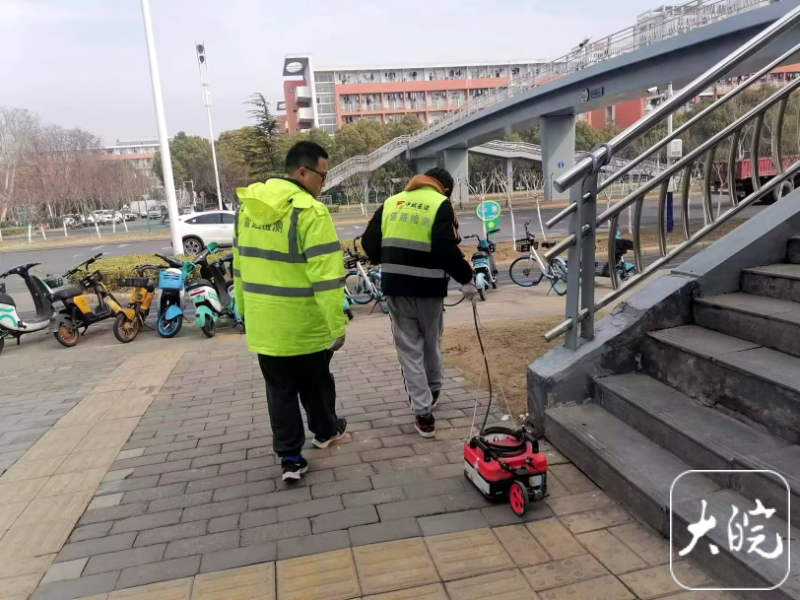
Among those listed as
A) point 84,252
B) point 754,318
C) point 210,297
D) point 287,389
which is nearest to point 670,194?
point 754,318

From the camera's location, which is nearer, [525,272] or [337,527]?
[337,527]

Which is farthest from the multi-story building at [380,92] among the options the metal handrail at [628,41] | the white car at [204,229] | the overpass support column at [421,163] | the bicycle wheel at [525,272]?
the bicycle wheel at [525,272]

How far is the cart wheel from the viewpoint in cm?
268

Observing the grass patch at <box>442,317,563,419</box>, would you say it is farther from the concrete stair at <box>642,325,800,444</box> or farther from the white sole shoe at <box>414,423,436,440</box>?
the concrete stair at <box>642,325,800,444</box>

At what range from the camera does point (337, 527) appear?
276 centimetres

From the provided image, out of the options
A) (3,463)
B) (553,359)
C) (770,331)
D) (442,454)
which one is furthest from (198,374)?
(770,331)

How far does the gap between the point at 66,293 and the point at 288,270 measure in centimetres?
618

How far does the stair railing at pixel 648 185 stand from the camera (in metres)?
3.16

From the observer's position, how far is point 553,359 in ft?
11.8

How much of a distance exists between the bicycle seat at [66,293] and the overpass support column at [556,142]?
28.6m

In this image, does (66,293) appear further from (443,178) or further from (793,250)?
(793,250)

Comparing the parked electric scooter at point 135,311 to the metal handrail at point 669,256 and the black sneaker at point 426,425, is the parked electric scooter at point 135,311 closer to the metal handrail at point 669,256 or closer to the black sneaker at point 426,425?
the black sneaker at point 426,425

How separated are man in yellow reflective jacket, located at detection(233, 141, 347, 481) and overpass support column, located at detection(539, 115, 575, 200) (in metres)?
31.3

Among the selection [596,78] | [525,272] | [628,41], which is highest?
[628,41]
